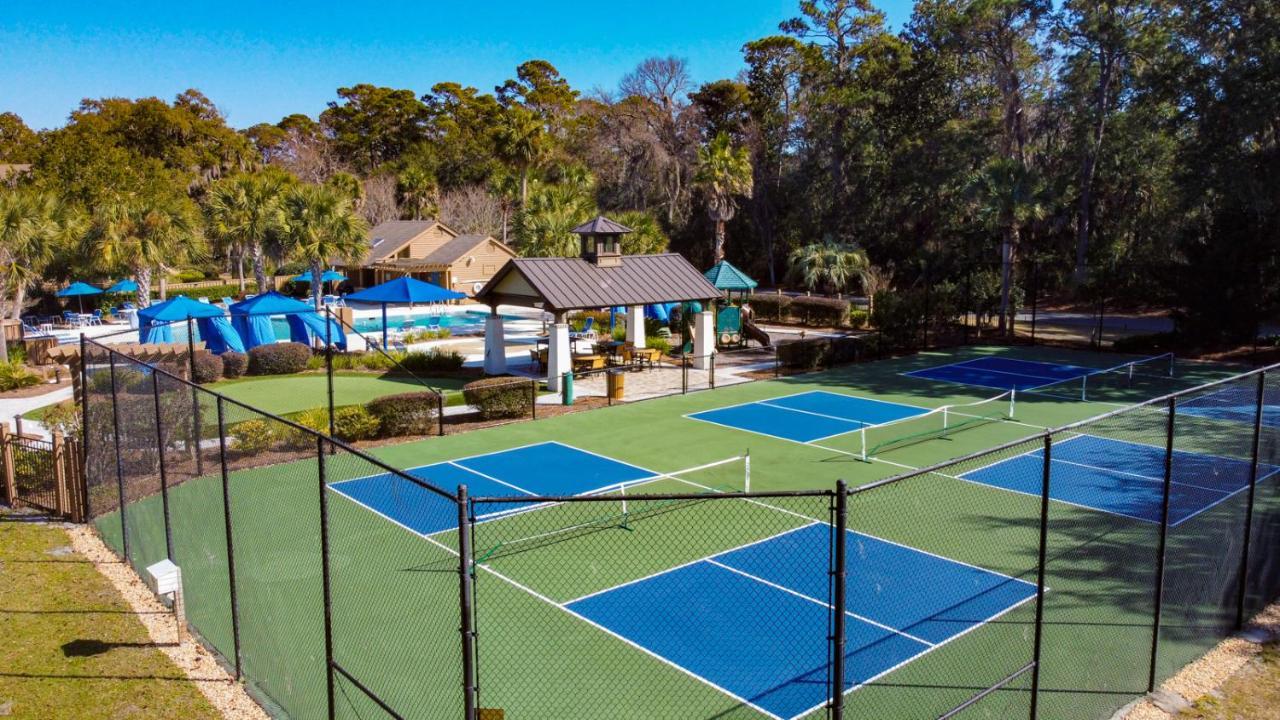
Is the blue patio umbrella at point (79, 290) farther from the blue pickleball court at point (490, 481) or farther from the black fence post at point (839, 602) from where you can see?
the black fence post at point (839, 602)

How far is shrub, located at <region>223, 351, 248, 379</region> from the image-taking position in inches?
1145

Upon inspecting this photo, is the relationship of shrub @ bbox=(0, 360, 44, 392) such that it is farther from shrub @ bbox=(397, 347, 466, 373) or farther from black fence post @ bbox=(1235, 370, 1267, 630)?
black fence post @ bbox=(1235, 370, 1267, 630)

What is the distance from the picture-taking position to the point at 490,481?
17.4 m

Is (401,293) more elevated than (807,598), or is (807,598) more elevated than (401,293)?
(401,293)

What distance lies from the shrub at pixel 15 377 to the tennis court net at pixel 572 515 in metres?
19.1

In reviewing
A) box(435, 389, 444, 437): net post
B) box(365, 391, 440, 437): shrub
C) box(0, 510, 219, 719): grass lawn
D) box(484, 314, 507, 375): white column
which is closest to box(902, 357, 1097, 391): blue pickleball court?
box(484, 314, 507, 375): white column

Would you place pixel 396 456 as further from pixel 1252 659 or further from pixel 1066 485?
pixel 1252 659

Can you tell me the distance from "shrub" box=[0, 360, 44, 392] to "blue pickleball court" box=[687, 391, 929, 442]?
19.5 m

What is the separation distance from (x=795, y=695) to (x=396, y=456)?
39.8ft

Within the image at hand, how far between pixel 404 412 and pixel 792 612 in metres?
12.1

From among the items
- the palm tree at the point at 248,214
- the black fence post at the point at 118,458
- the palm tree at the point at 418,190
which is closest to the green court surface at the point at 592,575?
the black fence post at the point at 118,458

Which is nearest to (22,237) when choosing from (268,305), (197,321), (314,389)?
(197,321)

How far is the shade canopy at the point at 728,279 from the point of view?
114 ft

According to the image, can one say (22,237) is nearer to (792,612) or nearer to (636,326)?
(636,326)
